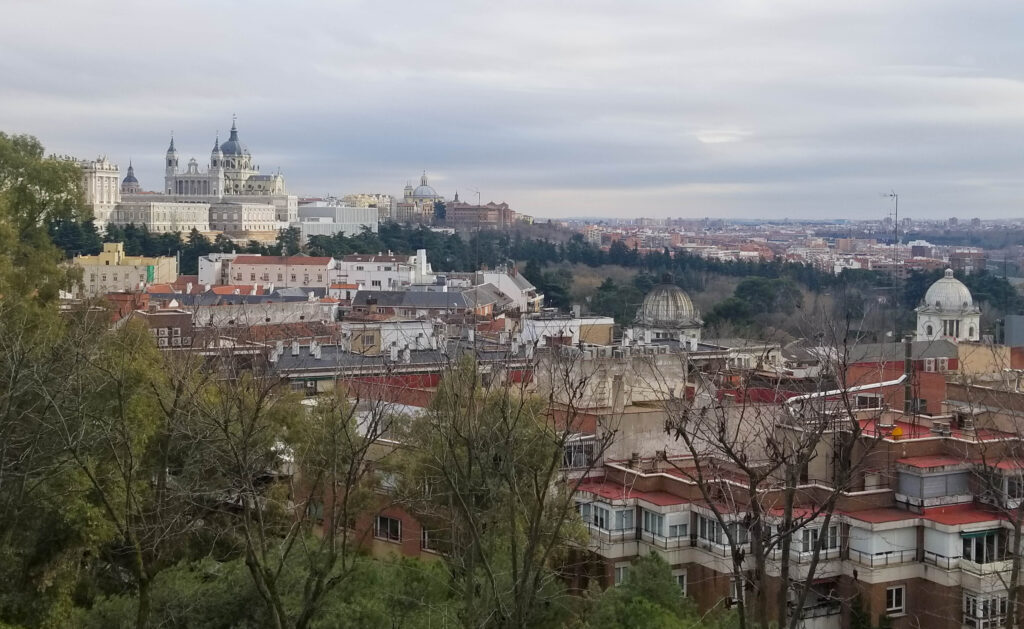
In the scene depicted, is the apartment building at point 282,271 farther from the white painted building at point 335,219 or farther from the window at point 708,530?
the window at point 708,530

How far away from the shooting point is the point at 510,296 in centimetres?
5831

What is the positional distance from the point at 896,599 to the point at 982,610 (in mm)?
1064

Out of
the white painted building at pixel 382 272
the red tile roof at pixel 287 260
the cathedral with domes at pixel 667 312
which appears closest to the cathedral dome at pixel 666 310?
the cathedral with domes at pixel 667 312

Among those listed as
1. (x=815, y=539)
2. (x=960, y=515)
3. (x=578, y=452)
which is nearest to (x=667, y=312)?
(x=578, y=452)

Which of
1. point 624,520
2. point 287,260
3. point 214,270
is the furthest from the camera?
point 287,260

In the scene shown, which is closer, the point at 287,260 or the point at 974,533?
the point at 974,533

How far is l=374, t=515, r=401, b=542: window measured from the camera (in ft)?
55.9

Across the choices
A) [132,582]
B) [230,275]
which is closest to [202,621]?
[132,582]

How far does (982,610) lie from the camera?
14773mm

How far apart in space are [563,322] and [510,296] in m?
17.5

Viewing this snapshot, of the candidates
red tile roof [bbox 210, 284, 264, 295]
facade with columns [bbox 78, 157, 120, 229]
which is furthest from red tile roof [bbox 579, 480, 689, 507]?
facade with columns [bbox 78, 157, 120, 229]

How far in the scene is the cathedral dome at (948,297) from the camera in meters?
46.2

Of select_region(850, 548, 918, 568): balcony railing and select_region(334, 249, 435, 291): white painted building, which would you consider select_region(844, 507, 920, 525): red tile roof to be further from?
select_region(334, 249, 435, 291): white painted building

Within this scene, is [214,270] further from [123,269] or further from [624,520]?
[624,520]
